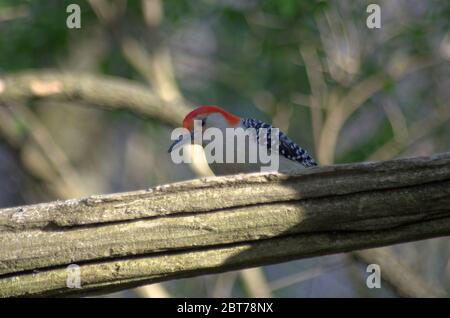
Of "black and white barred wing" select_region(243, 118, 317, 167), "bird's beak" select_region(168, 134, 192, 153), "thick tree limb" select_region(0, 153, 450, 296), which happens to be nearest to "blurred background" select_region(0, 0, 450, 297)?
"black and white barred wing" select_region(243, 118, 317, 167)

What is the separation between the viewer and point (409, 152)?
7.68 metres

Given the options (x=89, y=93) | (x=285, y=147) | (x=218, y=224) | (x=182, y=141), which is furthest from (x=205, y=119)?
(x=89, y=93)

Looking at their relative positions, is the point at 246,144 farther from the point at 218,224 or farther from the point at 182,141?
the point at 218,224

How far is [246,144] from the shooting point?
4.33m

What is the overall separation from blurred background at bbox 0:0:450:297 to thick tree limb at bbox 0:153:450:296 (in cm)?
273

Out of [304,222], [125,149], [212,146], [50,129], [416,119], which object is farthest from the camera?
[125,149]

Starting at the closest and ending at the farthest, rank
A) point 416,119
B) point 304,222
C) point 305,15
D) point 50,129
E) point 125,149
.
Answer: point 304,222 < point 305,15 < point 416,119 < point 50,129 < point 125,149

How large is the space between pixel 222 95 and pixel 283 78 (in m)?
1.06

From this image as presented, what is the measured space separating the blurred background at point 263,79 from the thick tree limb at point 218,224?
2.73m

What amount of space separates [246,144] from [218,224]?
146 centimetres

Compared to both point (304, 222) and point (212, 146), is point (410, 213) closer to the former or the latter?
point (304, 222)

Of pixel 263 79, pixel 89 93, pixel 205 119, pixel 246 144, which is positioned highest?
pixel 263 79
